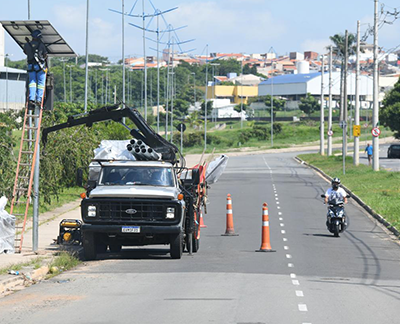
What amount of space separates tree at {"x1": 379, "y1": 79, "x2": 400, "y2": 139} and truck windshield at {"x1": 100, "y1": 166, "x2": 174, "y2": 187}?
70.1 meters

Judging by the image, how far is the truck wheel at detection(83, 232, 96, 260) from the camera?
1847cm

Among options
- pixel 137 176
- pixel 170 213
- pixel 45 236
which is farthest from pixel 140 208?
pixel 45 236

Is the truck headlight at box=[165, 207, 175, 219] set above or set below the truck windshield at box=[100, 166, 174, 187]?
below

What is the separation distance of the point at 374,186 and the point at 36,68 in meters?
27.2

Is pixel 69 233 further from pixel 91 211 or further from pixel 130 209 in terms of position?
pixel 130 209

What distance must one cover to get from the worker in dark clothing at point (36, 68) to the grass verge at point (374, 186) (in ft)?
42.2

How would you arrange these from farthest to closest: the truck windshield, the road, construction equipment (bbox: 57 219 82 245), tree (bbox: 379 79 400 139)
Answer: tree (bbox: 379 79 400 139) < construction equipment (bbox: 57 219 82 245) < the truck windshield < the road

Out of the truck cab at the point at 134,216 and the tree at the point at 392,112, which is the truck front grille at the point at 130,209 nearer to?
the truck cab at the point at 134,216

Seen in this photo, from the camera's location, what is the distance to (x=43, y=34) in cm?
2002

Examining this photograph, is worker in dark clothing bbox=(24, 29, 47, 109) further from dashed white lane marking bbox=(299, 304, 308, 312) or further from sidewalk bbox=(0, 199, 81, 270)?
dashed white lane marking bbox=(299, 304, 308, 312)

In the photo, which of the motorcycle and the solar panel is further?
the motorcycle

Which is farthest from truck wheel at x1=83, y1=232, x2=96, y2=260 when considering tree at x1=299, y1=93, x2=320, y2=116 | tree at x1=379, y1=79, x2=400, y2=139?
tree at x1=299, y1=93, x2=320, y2=116

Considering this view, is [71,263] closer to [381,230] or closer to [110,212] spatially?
[110,212]

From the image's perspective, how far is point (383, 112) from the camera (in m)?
89.3
